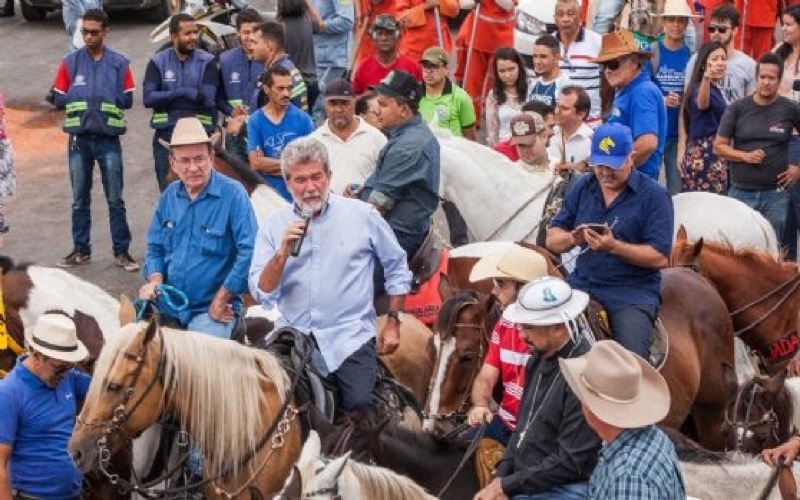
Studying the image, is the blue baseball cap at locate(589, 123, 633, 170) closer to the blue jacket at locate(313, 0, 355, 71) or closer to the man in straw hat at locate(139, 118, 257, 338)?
the man in straw hat at locate(139, 118, 257, 338)

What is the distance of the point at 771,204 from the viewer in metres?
14.0

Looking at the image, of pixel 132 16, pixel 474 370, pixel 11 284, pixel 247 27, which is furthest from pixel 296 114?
pixel 132 16

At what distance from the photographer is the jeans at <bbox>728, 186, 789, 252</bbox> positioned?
1395 cm

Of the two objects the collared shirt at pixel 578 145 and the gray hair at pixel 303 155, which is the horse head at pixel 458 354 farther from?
the collared shirt at pixel 578 145

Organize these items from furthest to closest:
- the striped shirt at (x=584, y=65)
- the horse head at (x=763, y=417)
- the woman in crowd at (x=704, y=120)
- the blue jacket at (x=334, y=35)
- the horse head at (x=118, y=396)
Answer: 1. the blue jacket at (x=334, y=35)
2. the striped shirt at (x=584, y=65)
3. the woman in crowd at (x=704, y=120)
4. the horse head at (x=763, y=417)
5. the horse head at (x=118, y=396)

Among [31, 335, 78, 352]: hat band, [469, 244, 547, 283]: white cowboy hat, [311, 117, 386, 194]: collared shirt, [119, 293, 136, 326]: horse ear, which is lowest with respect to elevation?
[311, 117, 386, 194]: collared shirt

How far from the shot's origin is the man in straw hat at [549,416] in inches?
277

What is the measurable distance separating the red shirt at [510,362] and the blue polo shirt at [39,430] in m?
2.44

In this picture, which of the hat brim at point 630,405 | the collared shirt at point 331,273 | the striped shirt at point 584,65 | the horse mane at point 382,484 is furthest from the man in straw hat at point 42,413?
the striped shirt at point 584,65

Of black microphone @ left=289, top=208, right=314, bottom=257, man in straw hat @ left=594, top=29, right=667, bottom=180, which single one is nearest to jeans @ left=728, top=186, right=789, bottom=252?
man in straw hat @ left=594, top=29, right=667, bottom=180

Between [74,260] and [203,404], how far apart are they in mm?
7831

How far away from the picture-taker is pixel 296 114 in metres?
13.7

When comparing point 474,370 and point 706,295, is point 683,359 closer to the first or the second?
point 706,295

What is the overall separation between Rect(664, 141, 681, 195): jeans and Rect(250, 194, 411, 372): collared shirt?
738 centimetres
